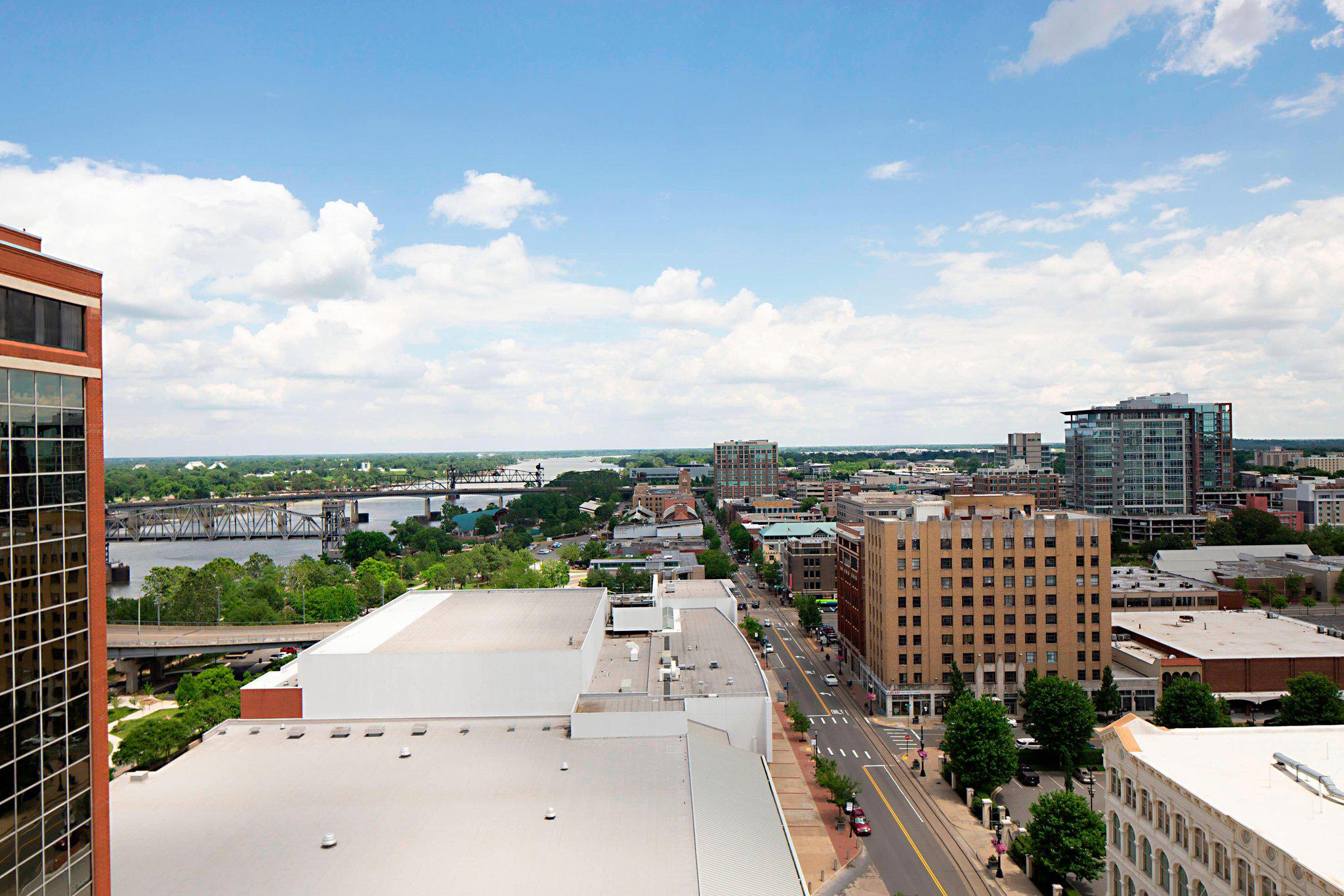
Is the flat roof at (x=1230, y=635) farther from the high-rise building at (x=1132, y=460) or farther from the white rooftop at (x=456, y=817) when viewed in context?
the high-rise building at (x=1132, y=460)

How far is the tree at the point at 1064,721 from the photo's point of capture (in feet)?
172

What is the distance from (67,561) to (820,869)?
36.8 m

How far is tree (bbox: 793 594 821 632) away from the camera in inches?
3683

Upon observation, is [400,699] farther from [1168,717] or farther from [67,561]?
[1168,717]

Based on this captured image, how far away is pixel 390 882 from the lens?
26.5 m

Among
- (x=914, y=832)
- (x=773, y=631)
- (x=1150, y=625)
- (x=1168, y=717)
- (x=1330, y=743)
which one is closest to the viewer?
(x=1330, y=743)

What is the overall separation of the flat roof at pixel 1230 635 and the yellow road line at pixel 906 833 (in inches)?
1347

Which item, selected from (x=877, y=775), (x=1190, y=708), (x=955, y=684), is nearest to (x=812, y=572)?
(x=955, y=684)

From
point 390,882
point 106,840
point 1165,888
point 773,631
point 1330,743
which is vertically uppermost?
point 106,840

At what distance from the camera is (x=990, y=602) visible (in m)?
65.1

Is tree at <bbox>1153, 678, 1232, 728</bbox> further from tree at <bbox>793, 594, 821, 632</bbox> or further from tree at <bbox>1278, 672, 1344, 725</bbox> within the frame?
tree at <bbox>793, 594, 821, 632</bbox>

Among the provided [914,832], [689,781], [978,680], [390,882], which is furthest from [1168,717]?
[390,882]

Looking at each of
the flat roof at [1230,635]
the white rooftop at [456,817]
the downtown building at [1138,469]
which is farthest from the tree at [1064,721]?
the downtown building at [1138,469]

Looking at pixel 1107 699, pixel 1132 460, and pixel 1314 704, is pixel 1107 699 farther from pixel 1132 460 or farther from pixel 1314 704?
pixel 1132 460
